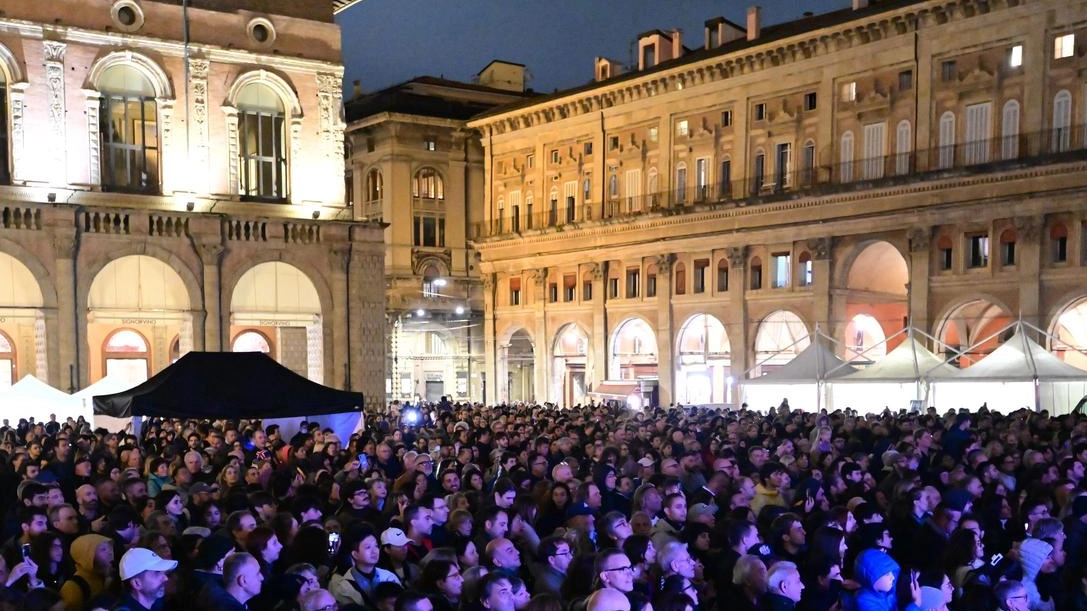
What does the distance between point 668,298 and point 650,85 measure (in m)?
9.13

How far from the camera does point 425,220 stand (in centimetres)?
5678

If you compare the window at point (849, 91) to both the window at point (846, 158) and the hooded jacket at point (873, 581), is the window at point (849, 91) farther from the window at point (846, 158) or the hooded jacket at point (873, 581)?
the hooded jacket at point (873, 581)

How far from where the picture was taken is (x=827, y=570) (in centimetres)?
732

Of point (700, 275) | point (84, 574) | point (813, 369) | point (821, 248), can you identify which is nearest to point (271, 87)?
point (813, 369)

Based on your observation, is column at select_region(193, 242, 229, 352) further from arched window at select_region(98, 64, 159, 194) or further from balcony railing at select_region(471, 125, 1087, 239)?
balcony railing at select_region(471, 125, 1087, 239)

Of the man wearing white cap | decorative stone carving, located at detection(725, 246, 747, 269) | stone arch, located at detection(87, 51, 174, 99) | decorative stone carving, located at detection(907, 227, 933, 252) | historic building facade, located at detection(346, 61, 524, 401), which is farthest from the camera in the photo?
historic building facade, located at detection(346, 61, 524, 401)

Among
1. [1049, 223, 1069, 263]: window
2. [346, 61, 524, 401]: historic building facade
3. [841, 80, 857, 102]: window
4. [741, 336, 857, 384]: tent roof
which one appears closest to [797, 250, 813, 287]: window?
[841, 80, 857, 102]: window

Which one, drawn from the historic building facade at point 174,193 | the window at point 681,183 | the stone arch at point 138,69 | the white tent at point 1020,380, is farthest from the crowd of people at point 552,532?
the window at point 681,183

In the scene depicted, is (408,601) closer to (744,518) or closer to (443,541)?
(443,541)

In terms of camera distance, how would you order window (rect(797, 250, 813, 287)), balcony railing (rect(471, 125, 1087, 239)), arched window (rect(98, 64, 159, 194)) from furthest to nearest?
window (rect(797, 250, 813, 287)), balcony railing (rect(471, 125, 1087, 239)), arched window (rect(98, 64, 159, 194))

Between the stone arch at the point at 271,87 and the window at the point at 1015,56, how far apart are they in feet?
75.5

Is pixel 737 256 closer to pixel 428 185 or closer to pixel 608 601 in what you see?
pixel 428 185

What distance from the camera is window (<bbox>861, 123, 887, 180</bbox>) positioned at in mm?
39812

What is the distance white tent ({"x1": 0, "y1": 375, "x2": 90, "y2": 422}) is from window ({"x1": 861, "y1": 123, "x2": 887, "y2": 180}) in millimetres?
27753
